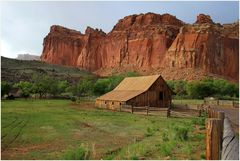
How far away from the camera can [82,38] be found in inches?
6186

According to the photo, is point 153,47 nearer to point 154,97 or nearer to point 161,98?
point 161,98

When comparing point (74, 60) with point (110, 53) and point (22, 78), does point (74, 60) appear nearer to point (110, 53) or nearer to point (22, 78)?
point (110, 53)

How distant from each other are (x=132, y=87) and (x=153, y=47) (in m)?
82.5

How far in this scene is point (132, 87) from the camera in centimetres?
3800

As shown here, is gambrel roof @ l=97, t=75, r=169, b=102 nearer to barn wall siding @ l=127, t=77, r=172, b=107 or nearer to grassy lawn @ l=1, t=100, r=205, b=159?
barn wall siding @ l=127, t=77, r=172, b=107

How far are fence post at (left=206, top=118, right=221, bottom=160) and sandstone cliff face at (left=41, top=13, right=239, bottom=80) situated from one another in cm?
9830

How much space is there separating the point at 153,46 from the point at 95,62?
110 feet

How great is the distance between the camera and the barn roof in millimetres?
34247

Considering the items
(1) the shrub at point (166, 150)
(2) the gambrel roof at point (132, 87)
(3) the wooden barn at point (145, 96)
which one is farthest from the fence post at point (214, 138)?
(2) the gambrel roof at point (132, 87)

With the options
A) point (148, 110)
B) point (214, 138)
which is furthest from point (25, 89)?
point (214, 138)

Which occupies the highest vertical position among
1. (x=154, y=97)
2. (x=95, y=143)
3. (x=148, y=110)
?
(x=154, y=97)

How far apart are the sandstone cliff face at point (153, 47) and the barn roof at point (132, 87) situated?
216ft

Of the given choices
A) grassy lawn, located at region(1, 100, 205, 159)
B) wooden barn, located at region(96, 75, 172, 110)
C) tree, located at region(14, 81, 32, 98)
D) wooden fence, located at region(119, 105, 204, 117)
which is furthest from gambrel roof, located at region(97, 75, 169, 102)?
tree, located at region(14, 81, 32, 98)

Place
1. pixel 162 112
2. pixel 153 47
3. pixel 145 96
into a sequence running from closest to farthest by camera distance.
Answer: pixel 162 112 → pixel 145 96 → pixel 153 47
